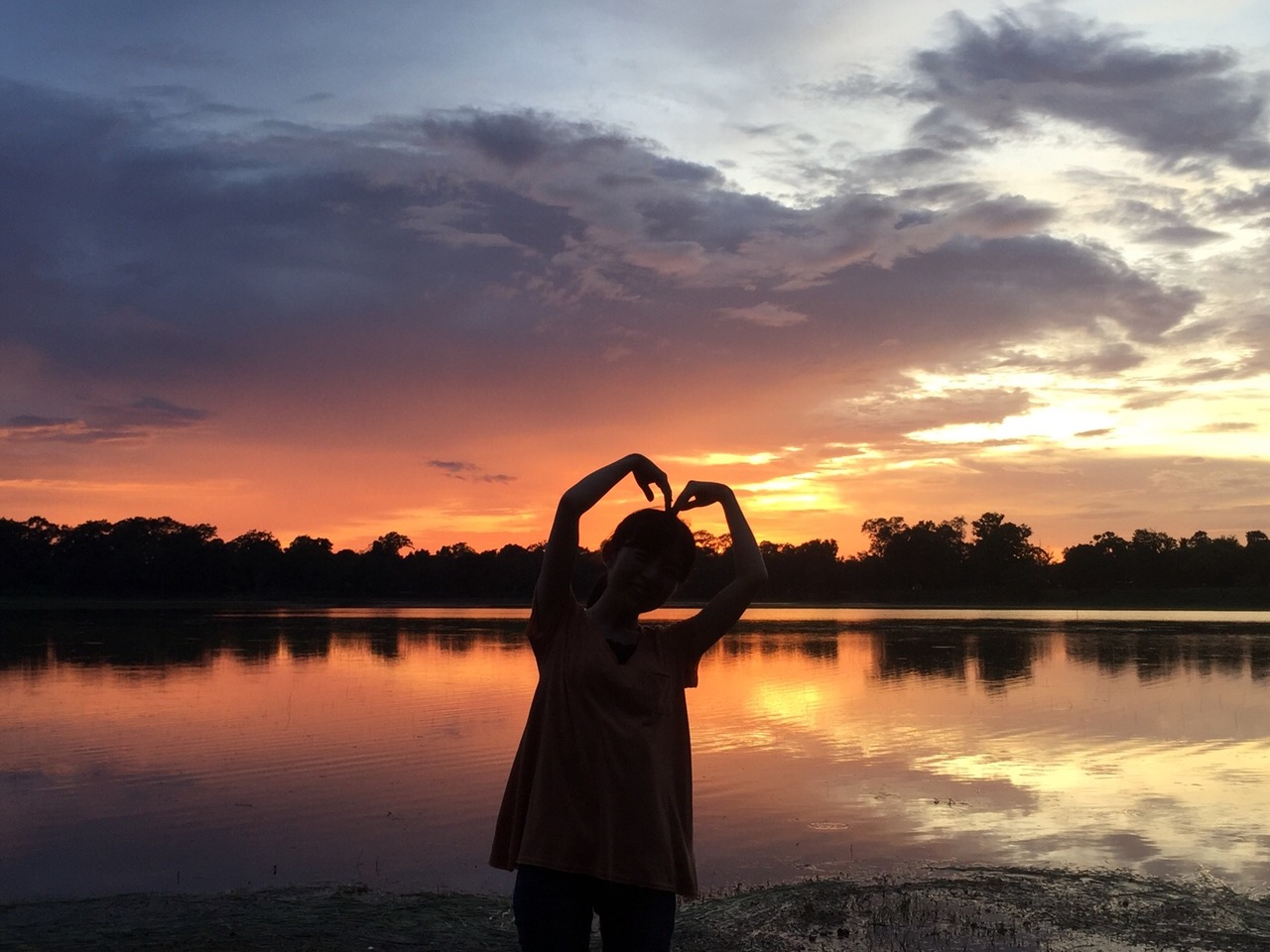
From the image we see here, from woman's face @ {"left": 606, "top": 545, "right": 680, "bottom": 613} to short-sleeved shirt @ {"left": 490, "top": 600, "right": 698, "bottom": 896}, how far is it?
115 millimetres

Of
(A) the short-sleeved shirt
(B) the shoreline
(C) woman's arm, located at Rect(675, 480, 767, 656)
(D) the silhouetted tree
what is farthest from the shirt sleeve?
(D) the silhouetted tree

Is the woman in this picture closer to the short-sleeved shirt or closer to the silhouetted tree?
the short-sleeved shirt

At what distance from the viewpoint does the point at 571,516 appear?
10.4ft

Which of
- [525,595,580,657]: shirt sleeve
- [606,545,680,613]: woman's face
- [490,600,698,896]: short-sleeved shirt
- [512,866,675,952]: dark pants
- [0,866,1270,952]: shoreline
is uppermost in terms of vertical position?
[606,545,680,613]: woman's face

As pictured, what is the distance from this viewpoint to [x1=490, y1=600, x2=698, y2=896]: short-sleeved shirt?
299 cm

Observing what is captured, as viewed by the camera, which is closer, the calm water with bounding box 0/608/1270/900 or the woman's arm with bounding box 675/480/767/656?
the woman's arm with bounding box 675/480/767/656

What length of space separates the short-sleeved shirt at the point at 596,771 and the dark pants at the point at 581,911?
6 cm

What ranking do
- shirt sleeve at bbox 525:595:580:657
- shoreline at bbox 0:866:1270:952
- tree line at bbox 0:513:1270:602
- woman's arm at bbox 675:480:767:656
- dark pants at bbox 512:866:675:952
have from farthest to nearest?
1. tree line at bbox 0:513:1270:602
2. shoreline at bbox 0:866:1270:952
3. woman's arm at bbox 675:480:767:656
4. shirt sleeve at bbox 525:595:580:657
5. dark pants at bbox 512:866:675:952

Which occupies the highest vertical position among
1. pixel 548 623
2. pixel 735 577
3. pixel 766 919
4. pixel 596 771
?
pixel 735 577

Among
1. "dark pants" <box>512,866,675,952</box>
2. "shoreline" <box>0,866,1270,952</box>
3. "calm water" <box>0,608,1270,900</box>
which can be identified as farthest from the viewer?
"calm water" <box>0,608,1270,900</box>

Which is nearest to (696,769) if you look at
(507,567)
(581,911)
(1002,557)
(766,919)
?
(766,919)

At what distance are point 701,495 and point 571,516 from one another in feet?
1.54

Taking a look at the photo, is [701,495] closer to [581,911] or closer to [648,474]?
[648,474]

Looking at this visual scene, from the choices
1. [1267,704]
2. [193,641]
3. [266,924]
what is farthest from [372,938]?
[193,641]
